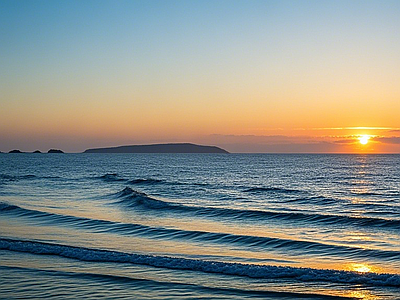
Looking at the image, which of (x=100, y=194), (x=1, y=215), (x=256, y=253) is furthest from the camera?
(x=100, y=194)

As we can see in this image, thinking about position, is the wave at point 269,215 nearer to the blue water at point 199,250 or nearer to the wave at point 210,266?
the blue water at point 199,250

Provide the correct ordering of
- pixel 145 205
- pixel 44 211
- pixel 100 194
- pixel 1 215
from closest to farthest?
pixel 1 215 < pixel 44 211 < pixel 145 205 < pixel 100 194

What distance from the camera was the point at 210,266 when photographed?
14.9 metres

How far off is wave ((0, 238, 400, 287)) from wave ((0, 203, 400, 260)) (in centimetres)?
372

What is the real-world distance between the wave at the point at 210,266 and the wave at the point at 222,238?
12.2 ft

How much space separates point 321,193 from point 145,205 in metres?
18.1

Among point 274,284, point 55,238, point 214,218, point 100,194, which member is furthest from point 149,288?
point 100,194

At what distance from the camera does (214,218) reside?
27.5 meters

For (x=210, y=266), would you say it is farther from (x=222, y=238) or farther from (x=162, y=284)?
(x=222, y=238)

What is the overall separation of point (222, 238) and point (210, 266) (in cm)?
592

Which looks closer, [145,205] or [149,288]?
[149,288]

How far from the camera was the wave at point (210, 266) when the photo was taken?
13430 millimetres

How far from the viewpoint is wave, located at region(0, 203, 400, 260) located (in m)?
18.0

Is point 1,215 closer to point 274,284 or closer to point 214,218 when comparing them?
point 214,218
